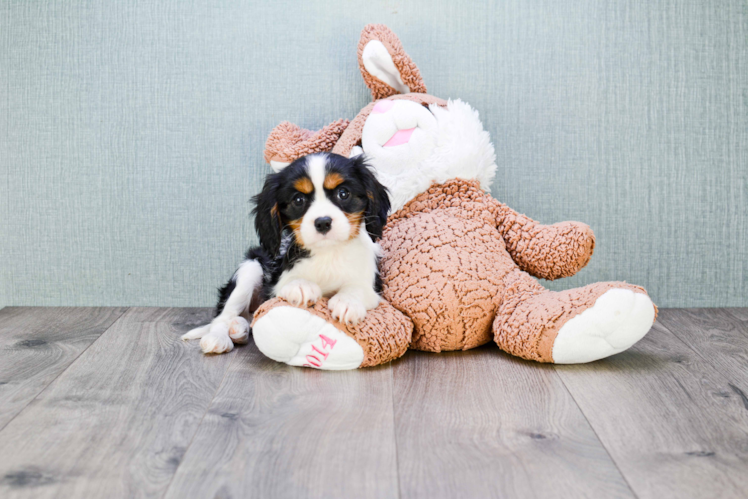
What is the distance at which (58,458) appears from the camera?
3.97 feet

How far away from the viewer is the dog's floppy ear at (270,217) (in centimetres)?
171

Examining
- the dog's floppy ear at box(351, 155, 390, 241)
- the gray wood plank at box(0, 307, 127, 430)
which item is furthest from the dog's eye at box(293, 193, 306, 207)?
the gray wood plank at box(0, 307, 127, 430)

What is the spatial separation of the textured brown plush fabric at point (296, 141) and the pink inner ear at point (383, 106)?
182mm

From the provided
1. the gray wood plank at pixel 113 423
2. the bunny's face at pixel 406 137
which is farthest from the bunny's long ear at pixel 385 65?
the gray wood plank at pixel 113 423

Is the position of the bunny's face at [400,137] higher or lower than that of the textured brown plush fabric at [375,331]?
higher

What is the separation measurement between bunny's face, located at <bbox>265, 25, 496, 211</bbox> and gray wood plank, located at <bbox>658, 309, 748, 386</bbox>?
2.73 feet

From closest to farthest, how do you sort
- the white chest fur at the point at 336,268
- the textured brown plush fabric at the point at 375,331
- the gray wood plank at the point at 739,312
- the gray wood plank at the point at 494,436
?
the gray wood plank at the point at 494,436
the textured brown plush fabric at the point at 375,331
the white chest fur at the point at 336,268
the gray wood plank at the point at 739,312

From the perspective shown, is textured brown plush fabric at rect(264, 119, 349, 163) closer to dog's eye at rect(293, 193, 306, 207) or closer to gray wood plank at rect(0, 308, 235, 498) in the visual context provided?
dog's eye at rect(293, 193, 306, 207)

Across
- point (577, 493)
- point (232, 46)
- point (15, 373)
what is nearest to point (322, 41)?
point (232, 46)

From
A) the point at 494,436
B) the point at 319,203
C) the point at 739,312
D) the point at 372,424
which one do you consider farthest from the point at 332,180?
the point at 739,312

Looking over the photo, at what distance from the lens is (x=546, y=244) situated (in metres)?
1.92

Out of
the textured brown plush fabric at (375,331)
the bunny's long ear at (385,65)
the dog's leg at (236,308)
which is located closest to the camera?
the textured brown plush fabric at (375,331)

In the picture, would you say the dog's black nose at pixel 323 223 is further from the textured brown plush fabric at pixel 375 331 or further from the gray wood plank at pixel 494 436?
the gray wood plank at pixel 494 436

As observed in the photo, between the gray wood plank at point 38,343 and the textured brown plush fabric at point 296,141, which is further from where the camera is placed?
the textured brown plush fabric at point 296,141
